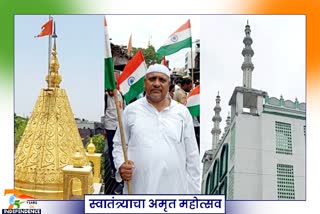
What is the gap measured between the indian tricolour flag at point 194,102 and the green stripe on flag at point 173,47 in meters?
0.36

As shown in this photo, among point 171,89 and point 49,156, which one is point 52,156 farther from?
point 171,89

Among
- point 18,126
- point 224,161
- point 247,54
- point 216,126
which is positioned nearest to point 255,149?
point 224,161

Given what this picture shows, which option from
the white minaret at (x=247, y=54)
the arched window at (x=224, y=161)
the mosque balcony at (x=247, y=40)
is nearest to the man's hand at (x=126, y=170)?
the arched window at (x=224, y=161)

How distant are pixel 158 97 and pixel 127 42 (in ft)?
1.77

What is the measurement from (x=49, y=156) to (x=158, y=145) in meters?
0.94

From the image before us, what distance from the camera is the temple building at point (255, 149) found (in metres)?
5.11

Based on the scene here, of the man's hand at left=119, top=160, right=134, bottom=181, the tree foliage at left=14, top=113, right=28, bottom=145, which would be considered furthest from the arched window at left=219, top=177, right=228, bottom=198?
the tree foliage at left=14, top=113, right=28, bottom=145

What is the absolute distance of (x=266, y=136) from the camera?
516 centimetres

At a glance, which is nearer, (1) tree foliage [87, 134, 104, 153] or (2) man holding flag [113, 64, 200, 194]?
(2) man holding flag [113, 64, 200, 194]

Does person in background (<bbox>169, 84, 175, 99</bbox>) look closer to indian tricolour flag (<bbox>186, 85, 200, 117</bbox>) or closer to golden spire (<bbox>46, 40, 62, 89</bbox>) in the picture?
indian tricolour flag (<bbox>186, 85, 200, 117</bbox>)

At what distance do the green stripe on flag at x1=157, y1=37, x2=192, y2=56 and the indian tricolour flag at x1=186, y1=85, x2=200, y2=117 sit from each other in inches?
14.4

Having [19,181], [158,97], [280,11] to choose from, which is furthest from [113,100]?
[280,11]

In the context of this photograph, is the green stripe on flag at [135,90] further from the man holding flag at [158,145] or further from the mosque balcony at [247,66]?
the mosque balcony at [247,66]

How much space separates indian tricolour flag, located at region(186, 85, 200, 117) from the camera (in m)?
5.06
